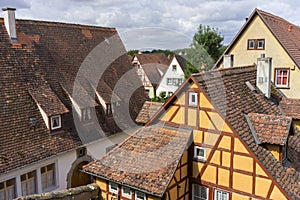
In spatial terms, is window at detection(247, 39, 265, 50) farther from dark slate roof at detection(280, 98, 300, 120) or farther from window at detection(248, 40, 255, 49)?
dark slate roof at detection(280, 98, 300, 120)

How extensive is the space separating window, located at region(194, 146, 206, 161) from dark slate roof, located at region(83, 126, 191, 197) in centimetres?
41

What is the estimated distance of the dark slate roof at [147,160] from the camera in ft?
36.1

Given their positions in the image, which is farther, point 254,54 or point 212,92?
point 254,54

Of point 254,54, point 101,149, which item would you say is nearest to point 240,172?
point 101,149

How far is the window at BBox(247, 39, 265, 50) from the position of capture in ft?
63.9

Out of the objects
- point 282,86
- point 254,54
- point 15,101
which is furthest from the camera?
point 254,54

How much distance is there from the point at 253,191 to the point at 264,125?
2.46 metres

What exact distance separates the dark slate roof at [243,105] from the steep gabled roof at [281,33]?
4.70 m

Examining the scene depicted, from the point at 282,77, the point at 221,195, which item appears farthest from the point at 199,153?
the point at 282,77

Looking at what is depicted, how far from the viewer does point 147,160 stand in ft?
38.6

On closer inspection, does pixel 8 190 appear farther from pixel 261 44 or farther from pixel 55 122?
pixel 261 44

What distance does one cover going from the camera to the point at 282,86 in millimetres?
18328

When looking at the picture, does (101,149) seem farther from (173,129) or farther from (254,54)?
(254,54)

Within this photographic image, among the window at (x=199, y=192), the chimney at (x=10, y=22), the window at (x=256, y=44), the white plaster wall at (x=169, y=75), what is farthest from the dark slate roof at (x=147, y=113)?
the white plaster wall at (x=169, y=75)
